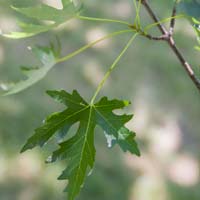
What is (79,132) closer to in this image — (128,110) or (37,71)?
(37,71)

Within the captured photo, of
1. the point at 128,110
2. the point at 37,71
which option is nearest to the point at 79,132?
the point at 37,71

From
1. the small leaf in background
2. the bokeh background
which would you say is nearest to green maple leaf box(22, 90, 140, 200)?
the small leaf in background

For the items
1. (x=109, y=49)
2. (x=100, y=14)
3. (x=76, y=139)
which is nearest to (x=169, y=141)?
(x=109, y=49)

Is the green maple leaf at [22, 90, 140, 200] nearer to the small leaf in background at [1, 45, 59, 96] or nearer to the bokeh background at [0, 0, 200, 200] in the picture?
the small leaf in background at [1, 45, 59, 96]

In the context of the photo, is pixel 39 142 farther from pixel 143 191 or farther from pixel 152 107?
pixel 152 107

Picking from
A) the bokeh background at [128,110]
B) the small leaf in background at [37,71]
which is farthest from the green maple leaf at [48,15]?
the bokeh background at [128,110]
